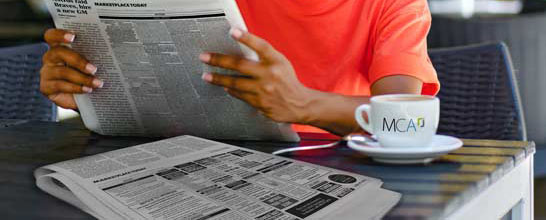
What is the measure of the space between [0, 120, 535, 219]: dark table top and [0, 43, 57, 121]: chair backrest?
639 mm

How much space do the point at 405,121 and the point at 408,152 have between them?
0.13 feet

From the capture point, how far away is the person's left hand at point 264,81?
1.02m

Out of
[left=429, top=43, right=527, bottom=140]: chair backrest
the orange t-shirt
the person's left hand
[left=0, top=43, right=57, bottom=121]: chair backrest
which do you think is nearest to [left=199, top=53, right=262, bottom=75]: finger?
the person's left hand

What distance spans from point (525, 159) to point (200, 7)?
494 millimetres

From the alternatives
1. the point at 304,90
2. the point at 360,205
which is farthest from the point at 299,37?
the point at 360,205

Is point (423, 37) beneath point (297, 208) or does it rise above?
above

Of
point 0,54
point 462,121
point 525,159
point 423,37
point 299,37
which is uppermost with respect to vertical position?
point 0,54

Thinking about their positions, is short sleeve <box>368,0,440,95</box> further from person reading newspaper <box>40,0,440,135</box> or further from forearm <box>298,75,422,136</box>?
forearm <box>298,75,422,136</box>

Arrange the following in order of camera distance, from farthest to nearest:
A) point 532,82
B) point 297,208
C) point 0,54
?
point 532,82, point 0,54, point 297,208

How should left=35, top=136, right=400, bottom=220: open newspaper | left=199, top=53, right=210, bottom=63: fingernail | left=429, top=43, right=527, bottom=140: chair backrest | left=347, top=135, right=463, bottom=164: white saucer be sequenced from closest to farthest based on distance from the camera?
left=35, top=136, right=400, bottom=220: open newspaper → left=347, top=135, right=463, bottom=164: white saucer → left=199, top=53, right=210, bottom=63: fingernail → left=429, top=43, right=527, bottom=140: chair backrest

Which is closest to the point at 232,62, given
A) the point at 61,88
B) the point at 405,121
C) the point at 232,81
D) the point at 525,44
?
the point at 232,81

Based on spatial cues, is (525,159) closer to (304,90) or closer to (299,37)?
(304,90)

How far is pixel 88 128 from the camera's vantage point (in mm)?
1261

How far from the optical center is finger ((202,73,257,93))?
3.42 feet
